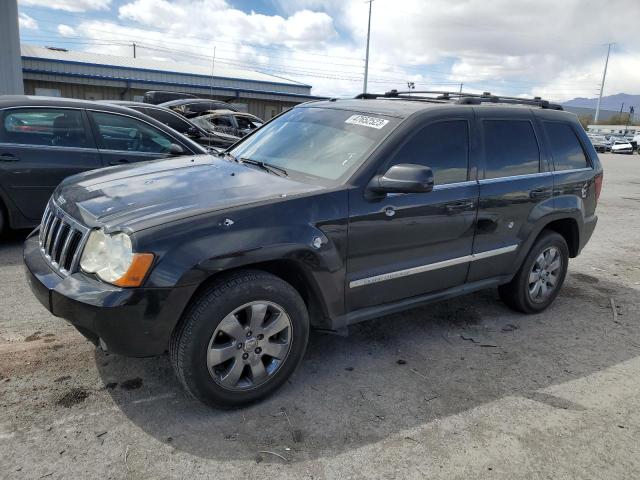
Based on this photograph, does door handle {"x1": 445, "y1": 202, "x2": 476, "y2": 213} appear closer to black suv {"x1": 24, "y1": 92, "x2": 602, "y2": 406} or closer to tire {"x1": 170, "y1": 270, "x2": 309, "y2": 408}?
black suv {"x1": 24, "y1": 92, "x2": 602, "y2": 406}

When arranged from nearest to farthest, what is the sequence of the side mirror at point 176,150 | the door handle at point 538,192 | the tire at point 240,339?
the tire at point 240,339
the door handle at point 538,192
the side mirror at point 176,150

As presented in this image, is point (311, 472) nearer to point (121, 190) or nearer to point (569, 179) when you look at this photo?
point (121, 190)

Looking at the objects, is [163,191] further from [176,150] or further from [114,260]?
[176,150]

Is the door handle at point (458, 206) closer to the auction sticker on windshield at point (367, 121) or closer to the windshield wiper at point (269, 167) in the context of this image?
the auction sticker on windshield at point (367, 121)

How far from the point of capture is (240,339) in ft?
9.46

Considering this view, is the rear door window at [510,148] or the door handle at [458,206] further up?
the rear door window at [510,148]

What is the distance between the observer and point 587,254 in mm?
7031

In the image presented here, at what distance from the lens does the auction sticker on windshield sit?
3.59 meters

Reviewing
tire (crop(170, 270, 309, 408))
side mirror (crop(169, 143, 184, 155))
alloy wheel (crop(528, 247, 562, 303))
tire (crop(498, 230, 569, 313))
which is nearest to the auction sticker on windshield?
tire (crop(170, 270, 309, 408))

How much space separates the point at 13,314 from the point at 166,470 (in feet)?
7.48

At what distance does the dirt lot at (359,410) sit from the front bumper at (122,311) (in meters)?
0.49

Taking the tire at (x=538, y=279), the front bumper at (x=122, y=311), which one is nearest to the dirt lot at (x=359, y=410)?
the tire at (x=538, y=279)

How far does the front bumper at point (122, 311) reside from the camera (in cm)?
256

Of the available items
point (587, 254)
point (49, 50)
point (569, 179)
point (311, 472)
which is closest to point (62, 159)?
point (311, 472)
